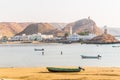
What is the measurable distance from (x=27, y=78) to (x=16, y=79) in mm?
1408

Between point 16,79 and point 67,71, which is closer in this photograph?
point 16,79

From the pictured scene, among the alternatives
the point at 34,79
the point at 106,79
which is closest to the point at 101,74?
the point at 106,79

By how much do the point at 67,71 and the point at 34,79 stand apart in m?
4.97

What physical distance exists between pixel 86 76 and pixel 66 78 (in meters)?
2.48

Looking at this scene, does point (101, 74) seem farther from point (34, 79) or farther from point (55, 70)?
point (34, 79)

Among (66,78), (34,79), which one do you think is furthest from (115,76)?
(34,79)

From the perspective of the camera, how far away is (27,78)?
125 ft

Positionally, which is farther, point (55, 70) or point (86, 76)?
point (55, 70)

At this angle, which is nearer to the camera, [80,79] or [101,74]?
[80,79]

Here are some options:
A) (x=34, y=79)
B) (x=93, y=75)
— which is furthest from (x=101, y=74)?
(x=34, y=79)

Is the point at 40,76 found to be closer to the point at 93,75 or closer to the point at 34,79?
the point at 34,79

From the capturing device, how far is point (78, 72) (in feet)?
138

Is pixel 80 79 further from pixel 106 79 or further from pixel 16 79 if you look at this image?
pixel 16 79

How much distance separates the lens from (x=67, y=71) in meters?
41.2
